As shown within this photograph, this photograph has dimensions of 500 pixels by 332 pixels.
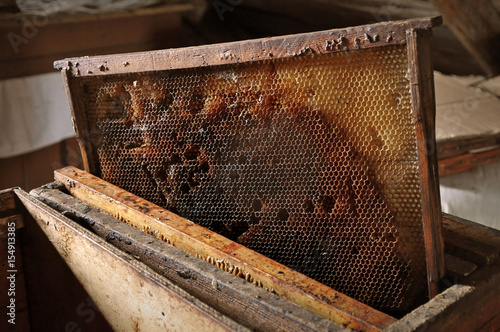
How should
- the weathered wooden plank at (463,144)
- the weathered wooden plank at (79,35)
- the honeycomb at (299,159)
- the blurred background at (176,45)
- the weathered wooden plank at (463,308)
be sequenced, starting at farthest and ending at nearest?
the weathered wooden plank at (79,35) < the blurred background at (176,45) < the weathered wooden plank at (463,144) < the honeycomb at (299,159) < the weathered wooden plank at (463,308)

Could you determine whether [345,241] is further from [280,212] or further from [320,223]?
[280,212]

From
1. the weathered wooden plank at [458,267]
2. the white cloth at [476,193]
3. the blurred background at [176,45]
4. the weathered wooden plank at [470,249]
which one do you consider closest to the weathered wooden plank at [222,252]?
the weathered wooden plank at [458,267]

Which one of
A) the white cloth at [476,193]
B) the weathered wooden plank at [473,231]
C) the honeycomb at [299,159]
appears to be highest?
the honeycomb at [299,159]

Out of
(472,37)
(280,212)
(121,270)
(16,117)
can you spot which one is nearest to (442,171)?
(472,37)

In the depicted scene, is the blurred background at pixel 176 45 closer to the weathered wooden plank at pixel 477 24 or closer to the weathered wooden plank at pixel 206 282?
the weathered wooden plank at pixel 477 24

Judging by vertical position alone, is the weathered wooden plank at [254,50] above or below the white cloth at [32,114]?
above

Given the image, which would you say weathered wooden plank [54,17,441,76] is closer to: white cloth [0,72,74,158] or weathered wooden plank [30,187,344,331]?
weathered wooden plank [30,187,344,331]

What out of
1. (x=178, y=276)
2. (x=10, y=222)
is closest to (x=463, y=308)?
(x=178, y=276)

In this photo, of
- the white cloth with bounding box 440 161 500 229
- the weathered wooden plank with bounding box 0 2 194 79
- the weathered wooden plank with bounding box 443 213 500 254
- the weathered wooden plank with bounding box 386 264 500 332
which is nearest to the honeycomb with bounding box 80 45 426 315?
the weathered wooden plank with bounding box 386 264 500 332
